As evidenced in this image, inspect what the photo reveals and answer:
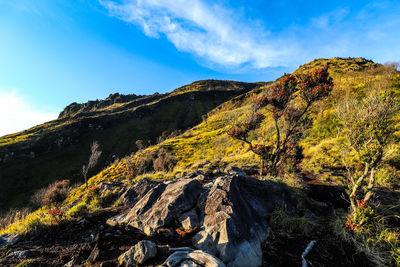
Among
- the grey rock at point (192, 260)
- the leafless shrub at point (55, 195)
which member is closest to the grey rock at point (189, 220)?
the grey rock at point (192, 260)

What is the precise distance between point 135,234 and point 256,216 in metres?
4.63

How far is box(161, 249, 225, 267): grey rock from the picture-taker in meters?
3.63

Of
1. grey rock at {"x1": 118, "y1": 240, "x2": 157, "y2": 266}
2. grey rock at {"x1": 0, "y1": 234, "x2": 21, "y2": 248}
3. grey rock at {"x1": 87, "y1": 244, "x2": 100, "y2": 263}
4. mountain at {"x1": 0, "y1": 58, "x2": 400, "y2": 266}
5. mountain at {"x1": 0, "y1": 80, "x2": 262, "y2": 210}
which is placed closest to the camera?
grey rock at {"x1": 118, "y1": 240, "x2": 157, "y2": 266}

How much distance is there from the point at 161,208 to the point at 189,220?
1.37m

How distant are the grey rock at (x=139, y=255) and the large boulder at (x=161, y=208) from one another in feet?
5.24

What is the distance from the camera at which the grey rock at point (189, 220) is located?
18.8ft

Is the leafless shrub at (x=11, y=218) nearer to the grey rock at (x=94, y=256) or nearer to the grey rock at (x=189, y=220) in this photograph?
the grey rock at (x=94, y=256)

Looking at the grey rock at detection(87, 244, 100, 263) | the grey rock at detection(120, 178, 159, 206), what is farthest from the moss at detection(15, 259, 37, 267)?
the grey rock at detection(120, 178, 159, 206)

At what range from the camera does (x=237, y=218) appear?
5449 millimetres

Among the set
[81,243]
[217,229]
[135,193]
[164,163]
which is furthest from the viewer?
[164,163]

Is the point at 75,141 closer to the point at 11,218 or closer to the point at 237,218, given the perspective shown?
the point at 11,218

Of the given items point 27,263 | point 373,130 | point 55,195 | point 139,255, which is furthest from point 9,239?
point 55,195

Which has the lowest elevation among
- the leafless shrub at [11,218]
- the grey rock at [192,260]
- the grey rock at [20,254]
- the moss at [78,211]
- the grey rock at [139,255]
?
the leafless shrub at [11,218]

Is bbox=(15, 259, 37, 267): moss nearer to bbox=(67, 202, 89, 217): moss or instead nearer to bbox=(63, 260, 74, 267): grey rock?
bbox=(63, 260, 74, 267): grey rock
